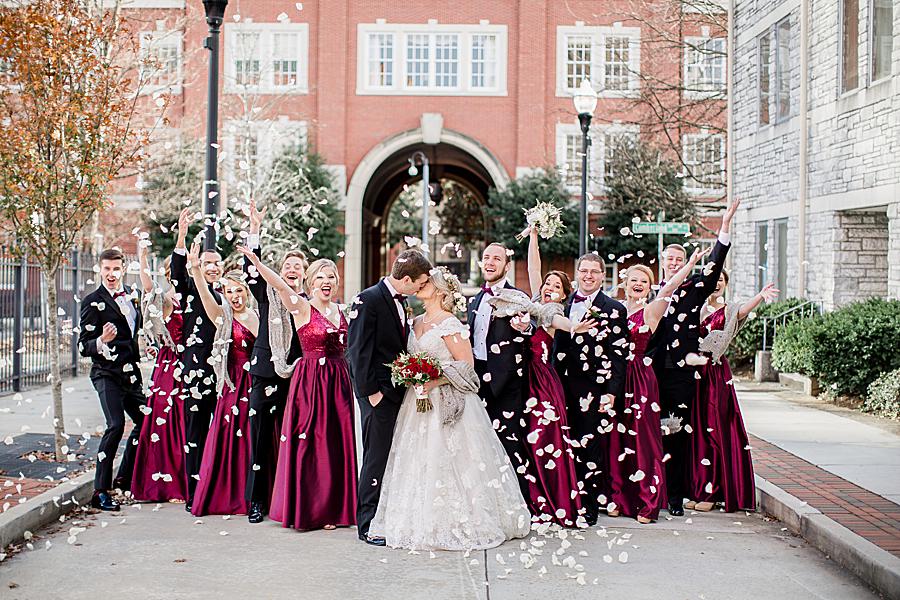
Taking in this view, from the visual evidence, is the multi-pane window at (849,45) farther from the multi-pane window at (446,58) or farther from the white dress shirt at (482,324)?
the multi-pane window at (446,58)

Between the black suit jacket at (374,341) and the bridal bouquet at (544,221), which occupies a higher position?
the bridal bouquet at (544,221)

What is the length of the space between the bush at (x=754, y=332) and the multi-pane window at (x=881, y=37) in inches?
171

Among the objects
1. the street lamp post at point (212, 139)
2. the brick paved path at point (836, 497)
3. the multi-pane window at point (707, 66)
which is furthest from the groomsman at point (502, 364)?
the multi-pane window at point (707, 66)

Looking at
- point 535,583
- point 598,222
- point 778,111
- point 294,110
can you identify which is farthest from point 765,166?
point 294,110

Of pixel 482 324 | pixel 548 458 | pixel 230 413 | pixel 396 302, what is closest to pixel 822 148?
pixel 482 324

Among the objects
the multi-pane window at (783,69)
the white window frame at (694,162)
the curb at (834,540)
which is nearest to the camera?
the curb at (834,540)

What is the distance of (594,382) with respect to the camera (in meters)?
8.48

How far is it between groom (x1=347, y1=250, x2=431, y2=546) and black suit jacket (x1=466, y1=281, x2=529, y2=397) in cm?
79

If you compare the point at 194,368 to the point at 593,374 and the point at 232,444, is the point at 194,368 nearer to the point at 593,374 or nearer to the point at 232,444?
the point at 232,444

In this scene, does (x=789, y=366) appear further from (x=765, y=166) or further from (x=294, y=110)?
(x=294, y=110)

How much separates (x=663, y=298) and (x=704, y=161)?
22580 mm

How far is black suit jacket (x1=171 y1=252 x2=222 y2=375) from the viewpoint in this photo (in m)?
8.77

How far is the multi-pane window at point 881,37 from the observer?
52.7 feet

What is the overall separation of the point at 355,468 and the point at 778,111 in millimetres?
15373
